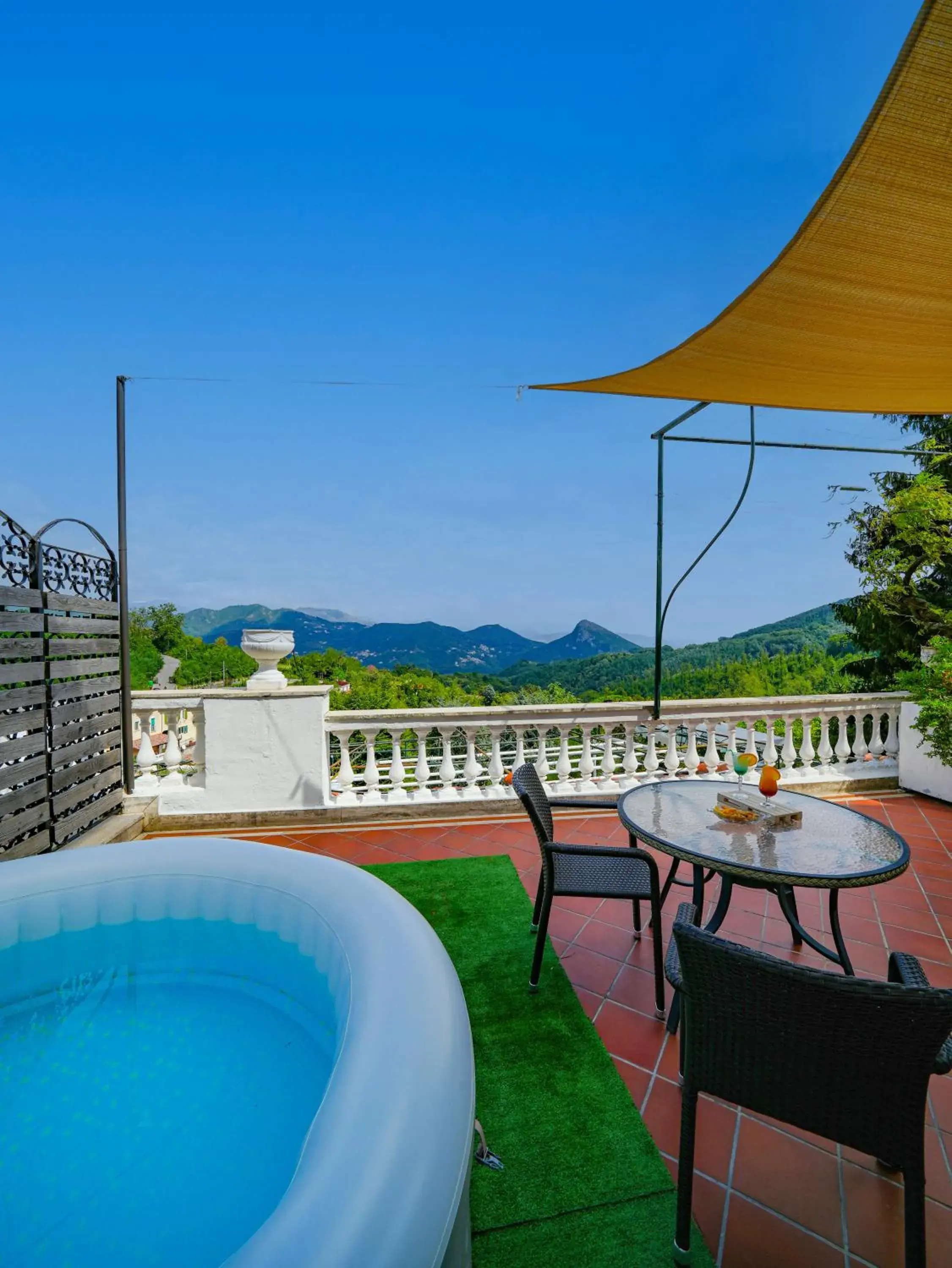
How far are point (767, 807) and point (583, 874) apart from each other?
0.82m

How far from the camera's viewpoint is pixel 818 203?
1853 mm

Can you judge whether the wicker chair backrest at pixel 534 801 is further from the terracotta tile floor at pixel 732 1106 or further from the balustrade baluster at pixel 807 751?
the balustrade baluster at pixel 807 751

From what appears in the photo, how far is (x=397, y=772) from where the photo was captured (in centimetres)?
452

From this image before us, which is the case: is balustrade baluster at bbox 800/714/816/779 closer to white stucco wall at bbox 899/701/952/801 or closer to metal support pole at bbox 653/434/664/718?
white stucco wall at bbox 899/701/952/801

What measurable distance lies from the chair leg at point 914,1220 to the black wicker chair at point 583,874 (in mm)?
1012

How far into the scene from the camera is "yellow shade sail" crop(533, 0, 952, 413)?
156 centimetres

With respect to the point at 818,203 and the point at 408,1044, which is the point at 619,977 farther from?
the point at 818,203

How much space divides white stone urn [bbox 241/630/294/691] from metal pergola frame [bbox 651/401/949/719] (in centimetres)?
280

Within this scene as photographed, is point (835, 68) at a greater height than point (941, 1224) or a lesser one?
greater

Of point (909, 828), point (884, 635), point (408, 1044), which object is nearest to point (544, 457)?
point (884, 635)

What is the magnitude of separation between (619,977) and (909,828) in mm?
3116

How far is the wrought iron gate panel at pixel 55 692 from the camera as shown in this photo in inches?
122

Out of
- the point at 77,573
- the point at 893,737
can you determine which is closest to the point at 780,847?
the point at 893,737

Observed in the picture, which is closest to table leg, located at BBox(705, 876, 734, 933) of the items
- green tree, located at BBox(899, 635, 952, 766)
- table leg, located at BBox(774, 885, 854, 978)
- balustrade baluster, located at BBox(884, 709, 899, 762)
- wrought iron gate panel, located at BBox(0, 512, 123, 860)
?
table leg, located at BBox(774, 885, 854, 978)
